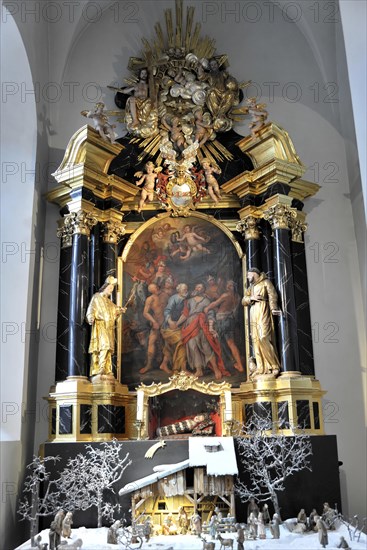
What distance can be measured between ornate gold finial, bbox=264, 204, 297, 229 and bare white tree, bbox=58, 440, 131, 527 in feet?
14.9

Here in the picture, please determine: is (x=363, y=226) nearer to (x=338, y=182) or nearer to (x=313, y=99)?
(x=338, y=182)

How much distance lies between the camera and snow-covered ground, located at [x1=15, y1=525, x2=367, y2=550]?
7.27m

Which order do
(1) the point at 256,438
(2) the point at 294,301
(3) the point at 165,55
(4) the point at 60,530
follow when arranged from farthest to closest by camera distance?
(3) the point at 165,55 < (2) the point at 294,301 < (1) the point at 256,438 < (4) the point at 60,530

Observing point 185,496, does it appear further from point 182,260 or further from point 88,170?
point 88,170

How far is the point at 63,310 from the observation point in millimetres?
10609

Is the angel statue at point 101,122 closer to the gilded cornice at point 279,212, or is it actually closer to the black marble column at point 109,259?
the black marble column at point 109,259

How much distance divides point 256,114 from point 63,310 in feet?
15.8

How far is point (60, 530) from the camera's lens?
24.2 ft

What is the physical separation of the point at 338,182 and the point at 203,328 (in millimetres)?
3902

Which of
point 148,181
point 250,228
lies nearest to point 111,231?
Answer: point 148,181

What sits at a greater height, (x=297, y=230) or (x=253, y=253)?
(x=297, y=230)

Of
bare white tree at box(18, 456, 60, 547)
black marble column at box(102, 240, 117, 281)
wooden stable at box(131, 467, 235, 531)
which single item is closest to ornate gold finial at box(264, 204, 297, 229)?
black marble column at box(102, 240, 117, 281)

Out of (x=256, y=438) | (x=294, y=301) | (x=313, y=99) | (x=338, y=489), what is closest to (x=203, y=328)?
(x=294, y=301)

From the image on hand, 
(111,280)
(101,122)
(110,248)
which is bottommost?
(111,280)
